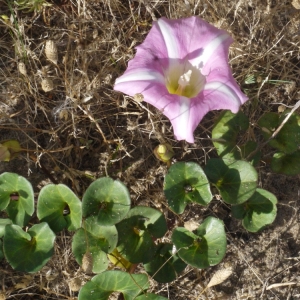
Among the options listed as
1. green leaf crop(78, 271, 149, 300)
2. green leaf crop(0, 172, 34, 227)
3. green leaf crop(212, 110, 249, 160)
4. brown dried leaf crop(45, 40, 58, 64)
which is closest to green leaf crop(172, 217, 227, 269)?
green leaf crop(78, 271, 149, 300)

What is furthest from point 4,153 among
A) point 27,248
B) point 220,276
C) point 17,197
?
point 220,276

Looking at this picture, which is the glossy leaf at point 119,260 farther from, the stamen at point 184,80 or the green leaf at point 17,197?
the stamen at point 184,80

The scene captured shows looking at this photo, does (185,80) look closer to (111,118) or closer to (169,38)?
(169,38)

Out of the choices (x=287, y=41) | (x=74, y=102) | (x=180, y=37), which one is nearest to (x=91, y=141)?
(x=74, y=102)

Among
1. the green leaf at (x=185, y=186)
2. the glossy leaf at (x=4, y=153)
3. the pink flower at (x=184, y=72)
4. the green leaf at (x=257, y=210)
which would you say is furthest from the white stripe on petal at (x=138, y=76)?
the green leaf at (x=257, y=210)

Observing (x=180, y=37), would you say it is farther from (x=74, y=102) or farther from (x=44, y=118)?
(x=44, y=118)

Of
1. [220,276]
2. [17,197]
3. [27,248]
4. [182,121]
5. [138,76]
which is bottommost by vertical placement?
[220,276]
